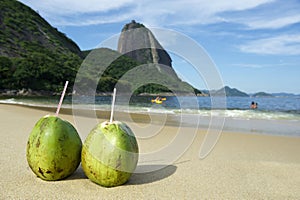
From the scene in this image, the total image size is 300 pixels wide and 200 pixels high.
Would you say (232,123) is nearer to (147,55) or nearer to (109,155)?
(147,55)

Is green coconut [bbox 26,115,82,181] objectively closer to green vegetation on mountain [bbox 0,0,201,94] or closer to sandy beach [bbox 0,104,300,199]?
sandy beach [bbox 0,104,300,199]

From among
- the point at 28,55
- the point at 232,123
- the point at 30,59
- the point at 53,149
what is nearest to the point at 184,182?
the point at 53,149

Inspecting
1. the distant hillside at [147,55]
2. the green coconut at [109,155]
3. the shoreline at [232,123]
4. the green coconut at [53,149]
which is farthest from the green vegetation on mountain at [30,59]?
the green coconut at [109,155]

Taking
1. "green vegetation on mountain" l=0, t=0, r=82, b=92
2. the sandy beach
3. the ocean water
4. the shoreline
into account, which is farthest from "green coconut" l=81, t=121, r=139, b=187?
"green vegetation on mountain" l=0, t=0, r=82, b=92

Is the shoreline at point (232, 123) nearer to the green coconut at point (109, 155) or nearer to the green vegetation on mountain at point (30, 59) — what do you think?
the green coconut at point (109, 155)

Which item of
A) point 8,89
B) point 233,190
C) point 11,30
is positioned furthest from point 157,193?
point 11,30
